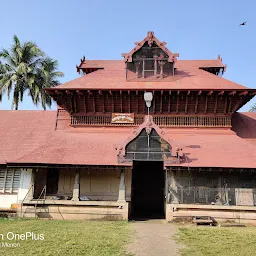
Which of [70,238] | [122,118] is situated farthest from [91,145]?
[70,238]

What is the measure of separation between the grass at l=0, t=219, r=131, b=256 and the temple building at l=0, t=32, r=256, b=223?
1.68 m

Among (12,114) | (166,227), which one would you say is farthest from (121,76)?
(166,227)

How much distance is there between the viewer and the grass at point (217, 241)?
25.0ft

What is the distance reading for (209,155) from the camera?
1328 centimetres

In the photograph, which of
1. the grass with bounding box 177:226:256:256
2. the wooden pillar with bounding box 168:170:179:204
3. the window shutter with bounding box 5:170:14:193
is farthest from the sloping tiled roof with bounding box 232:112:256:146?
the window shutter with bounding box 5:170:14:193

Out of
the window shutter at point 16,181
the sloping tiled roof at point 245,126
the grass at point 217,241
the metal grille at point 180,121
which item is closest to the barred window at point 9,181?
the window shutter at point 16,181

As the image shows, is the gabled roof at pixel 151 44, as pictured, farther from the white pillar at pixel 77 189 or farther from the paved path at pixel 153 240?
the paved path at pixel 153 240

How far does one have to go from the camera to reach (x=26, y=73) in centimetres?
2891

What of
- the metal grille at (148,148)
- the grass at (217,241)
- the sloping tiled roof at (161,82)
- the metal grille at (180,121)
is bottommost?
the grass at (217,241)

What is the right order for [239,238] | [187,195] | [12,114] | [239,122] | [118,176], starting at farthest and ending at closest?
[12,114], [239,122], [118,176], [187,195], [239,238]

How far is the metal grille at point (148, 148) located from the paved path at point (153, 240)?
2.96 meters

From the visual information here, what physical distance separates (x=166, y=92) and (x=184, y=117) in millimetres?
1867

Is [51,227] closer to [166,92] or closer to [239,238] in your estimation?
[239,238]

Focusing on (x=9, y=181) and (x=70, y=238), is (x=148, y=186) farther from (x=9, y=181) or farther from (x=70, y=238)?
(x=70, y=238)
